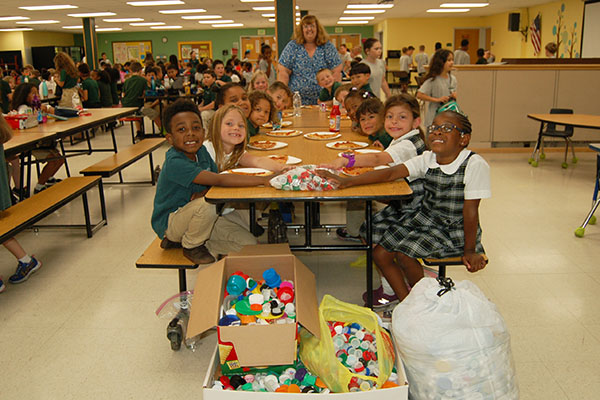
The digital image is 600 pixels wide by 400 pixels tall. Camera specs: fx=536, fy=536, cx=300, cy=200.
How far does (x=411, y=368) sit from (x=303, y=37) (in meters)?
4.11

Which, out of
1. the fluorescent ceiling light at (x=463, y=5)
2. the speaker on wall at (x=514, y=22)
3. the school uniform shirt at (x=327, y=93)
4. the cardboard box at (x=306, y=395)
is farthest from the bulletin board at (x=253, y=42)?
the cardboard box at (x=306, y=395)

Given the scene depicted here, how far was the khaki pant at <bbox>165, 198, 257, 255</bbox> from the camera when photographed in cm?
236

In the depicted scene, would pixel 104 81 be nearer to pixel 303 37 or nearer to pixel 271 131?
pixel 303 37

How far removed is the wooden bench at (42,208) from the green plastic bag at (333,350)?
187 cm

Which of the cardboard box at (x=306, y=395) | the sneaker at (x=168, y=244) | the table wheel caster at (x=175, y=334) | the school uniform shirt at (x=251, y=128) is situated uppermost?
the school uniform shirt at (x=251, y=128)

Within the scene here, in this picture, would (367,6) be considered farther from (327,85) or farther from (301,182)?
(301,182)

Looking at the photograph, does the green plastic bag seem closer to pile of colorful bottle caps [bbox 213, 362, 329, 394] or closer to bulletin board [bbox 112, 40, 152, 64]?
pile of colorful bottle caps [bbox 213, 362, 329, 394]

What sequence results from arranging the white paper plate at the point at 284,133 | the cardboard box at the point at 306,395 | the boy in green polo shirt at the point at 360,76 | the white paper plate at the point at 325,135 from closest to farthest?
the cardboard box at the point at 306,395, the white paper plate at the point at 325,135, the white paper plate at the point at 284,133, the boy in green polo shirt at the point at 360,76

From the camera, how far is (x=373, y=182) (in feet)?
7.61

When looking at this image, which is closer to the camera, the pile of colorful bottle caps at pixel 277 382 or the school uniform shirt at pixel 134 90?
the pile of colorful bottle caps at pixel 277 382

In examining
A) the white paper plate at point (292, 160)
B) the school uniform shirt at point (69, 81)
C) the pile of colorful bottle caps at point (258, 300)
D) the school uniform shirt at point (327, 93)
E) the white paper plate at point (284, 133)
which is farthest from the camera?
the school uniform shirt at point (69, 81)

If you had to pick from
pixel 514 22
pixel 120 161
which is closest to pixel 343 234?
pixel 120 161

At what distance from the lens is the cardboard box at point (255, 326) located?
1.74m

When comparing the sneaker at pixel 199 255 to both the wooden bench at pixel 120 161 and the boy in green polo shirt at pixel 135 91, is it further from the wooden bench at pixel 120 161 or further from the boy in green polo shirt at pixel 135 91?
the boy in green polo shirt at pixel 135 91
